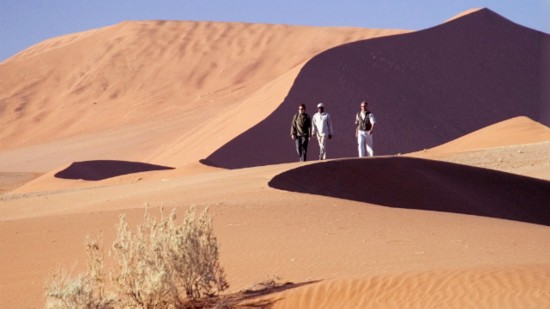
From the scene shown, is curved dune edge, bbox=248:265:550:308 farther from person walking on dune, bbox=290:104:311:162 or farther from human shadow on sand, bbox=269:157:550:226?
person walking on dune, bbox=290:104:311:162

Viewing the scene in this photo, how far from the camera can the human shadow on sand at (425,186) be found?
18.4m

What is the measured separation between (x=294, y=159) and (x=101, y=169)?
23.1 feet

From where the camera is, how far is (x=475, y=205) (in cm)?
1959

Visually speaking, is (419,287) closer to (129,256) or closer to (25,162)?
(129,256)

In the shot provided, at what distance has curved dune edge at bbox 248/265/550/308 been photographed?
8.14 m

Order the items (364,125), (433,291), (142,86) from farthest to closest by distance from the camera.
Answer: (142,86) → (364,125) → (433,291)

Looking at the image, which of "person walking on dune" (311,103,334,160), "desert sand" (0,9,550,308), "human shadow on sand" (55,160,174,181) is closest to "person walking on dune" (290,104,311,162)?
"person walking on dune" (311,103,334,160)

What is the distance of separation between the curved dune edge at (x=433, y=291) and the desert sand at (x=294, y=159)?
20 millimetres

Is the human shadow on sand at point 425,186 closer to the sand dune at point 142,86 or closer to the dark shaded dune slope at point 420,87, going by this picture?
the dark shaded dune slope at point 420,87

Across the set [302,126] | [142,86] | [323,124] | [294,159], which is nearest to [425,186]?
[323,124]

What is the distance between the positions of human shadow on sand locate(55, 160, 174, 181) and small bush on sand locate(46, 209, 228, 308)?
26.5 m

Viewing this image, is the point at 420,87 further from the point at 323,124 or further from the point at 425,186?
the point at 425,186

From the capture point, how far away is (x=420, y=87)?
48062 millimetres

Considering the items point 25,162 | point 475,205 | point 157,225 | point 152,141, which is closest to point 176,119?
point 152,141
